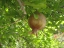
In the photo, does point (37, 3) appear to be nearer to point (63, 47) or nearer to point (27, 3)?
point (27, 3)

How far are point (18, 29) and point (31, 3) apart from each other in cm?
122

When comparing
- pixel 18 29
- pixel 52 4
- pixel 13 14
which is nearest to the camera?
pixel 13 14

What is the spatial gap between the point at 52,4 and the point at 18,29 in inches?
34.9

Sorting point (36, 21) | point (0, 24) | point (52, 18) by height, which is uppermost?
point (36, 21)

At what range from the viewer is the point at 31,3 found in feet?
3.03

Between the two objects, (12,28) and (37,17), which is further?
(12,28)

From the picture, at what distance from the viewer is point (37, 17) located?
939mm

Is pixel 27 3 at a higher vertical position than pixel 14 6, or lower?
higher

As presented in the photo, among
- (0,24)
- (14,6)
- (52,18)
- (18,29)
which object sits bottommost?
(18,29)

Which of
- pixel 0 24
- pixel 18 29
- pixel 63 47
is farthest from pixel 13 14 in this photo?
pixel 63 47

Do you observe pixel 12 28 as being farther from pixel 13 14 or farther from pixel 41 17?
pixel 41 17

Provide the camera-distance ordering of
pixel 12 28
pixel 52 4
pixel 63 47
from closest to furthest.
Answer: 1. pixel 52 4
2. pixel 12 28
3. pixel 63 47

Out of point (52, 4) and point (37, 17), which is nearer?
point (37, 17)

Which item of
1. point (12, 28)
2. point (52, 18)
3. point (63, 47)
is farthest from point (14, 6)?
point (63, 47)
